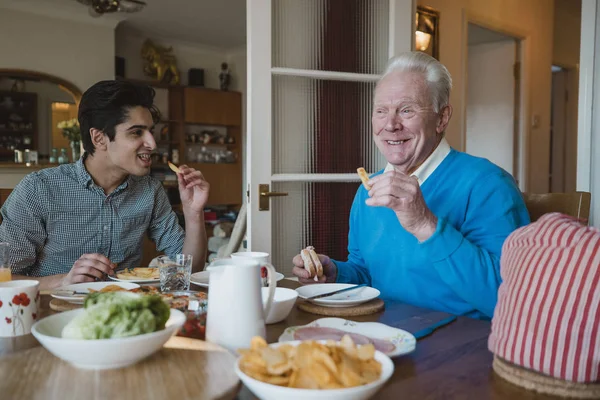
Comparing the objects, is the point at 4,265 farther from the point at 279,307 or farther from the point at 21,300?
the point at 279,307

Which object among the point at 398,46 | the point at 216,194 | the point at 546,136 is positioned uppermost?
the point at 398,46

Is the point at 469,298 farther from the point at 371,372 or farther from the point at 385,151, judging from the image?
the point at 371,372

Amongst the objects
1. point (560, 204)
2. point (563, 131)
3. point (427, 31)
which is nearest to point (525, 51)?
point (427, 31)

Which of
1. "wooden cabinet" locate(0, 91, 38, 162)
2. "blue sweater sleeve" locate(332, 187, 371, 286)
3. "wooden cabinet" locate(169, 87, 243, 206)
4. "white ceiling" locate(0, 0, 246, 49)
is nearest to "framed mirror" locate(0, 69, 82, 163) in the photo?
"wooden cabinet" locate(0, 91, 38, 162)

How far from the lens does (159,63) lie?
6762mm

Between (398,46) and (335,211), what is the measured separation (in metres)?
0.92

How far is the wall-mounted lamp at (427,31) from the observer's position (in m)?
3.67

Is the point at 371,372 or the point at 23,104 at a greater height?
the point at 23,104

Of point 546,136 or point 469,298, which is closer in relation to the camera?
point 469,298

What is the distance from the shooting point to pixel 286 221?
272cm

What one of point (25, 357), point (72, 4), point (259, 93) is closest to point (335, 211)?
point (259, 93)

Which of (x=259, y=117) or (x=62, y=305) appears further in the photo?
(x=259, y=117)

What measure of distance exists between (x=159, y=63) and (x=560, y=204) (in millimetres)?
5935

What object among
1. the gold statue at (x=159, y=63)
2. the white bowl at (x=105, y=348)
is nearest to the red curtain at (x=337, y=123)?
the white bowl at (x=105, y=348)
